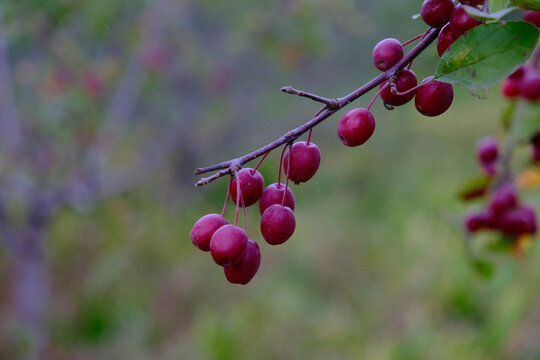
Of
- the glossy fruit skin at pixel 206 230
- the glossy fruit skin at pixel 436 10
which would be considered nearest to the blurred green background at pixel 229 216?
the glossy fruit skin at pixel 206 230

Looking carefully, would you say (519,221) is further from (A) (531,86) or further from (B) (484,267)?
(A) (531,86)

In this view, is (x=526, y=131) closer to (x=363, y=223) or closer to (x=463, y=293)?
(x=463, y=293)

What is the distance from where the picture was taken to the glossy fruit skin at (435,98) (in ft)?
1.47

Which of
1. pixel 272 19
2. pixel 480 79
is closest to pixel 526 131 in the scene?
pixel 480 79

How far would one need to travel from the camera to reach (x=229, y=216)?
446 centimetres

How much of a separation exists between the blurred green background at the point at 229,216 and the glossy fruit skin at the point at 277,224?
134 centimetres

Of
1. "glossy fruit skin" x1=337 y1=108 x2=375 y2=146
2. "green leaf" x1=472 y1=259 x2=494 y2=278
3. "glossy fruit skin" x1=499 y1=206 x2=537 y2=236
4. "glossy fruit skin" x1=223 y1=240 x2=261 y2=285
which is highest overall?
"glossy fruit skin" x1=337 y1=108 x2=375 y2=146

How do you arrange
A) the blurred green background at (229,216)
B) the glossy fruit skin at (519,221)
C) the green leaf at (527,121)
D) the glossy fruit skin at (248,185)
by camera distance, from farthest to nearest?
the blurred green background at (229,216)
the glossy fruit skin at (519,221)
the green leaf at (527,121)
the glossy fruit skin at (248,185)

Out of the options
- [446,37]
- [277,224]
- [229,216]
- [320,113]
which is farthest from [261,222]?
[229,216]

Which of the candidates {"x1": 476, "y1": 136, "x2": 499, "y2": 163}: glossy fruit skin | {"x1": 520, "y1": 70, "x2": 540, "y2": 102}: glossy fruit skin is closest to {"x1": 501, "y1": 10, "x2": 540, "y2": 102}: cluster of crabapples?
{"x1": 520, "y1": 70, "x2": 540, "y2": 102}: glossy fruit skin

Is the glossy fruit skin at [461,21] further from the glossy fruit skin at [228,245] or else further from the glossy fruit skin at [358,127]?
the glossy fruit skin at [228,245]

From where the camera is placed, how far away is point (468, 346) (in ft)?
8.72

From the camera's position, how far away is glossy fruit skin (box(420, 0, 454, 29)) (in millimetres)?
440

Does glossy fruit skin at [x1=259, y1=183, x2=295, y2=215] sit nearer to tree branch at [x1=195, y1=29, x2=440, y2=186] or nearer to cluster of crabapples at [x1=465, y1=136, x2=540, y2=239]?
tree branch at [x1=195, y1=29, x2=440, y2=186]
